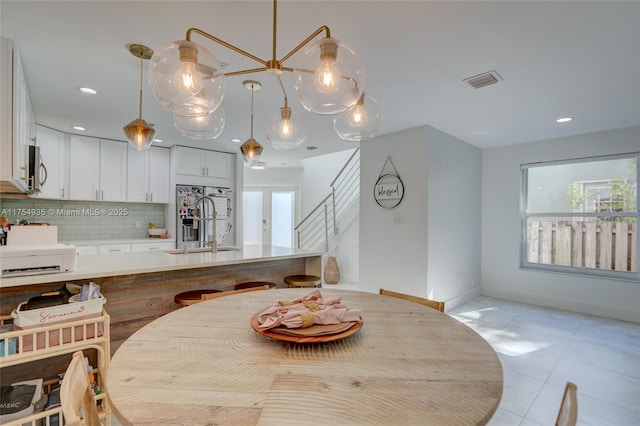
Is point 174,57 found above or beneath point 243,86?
beneath

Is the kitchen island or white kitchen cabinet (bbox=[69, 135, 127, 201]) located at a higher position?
white kitchen cabinet (bbox=[69, 135, 127, 201])

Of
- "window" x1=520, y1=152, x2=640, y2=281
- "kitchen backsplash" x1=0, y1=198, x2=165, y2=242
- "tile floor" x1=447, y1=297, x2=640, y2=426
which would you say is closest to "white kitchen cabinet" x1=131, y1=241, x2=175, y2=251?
"kitchen backsplash" x1=0, y1=198, x2=165, y2=242

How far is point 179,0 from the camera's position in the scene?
5.45 ft

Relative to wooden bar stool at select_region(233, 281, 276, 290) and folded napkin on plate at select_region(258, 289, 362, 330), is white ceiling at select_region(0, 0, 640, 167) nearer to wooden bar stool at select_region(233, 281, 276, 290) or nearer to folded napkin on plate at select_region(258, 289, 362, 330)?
folded napkin on plate at select_region(258, 289, 362, 330)

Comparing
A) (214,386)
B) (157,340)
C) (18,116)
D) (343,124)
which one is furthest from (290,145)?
(18,116)

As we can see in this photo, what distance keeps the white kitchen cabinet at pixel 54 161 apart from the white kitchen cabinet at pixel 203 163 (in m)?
1.42

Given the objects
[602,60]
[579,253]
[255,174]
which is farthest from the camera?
[255,174]

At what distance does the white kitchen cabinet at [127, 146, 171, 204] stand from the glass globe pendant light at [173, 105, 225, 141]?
342cm

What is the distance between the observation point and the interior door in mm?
7434

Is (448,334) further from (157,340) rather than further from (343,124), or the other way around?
(343,124)

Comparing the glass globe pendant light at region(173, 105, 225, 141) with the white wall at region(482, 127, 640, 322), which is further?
the white wall at region(482, 127, 640, 322)

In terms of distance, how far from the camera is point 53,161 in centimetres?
404

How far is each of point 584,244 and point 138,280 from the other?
5424 millimetres

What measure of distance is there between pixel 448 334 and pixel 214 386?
87cm
